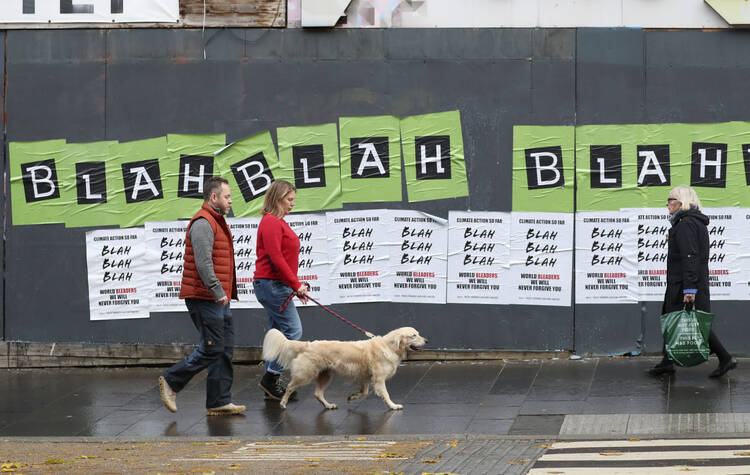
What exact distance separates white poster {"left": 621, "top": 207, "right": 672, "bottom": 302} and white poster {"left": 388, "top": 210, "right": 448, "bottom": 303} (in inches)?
75.9

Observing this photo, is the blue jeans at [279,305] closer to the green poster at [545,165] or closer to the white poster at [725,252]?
the green poster at [545,165]

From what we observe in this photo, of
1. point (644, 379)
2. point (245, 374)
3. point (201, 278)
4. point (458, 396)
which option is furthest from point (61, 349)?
point (644, 379)

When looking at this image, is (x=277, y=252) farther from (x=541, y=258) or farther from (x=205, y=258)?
(x=541, y=258)

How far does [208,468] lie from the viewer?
305 inches

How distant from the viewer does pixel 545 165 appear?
469 inches

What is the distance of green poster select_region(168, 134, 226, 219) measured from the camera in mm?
12242

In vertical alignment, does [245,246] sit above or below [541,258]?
above

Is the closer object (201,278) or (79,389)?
(201,278)

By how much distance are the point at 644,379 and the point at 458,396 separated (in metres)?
1.78

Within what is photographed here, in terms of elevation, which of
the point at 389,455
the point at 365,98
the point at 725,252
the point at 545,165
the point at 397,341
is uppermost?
the point at 365,98

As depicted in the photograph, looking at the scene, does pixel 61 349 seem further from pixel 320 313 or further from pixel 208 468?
pixel 208 468

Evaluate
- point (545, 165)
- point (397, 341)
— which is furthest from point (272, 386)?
point (545, 165)

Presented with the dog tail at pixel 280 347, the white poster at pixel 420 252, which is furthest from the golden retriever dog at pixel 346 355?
the white poster at pixel 420 252

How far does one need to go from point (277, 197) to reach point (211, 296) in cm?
110
